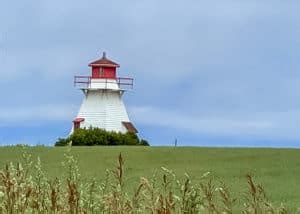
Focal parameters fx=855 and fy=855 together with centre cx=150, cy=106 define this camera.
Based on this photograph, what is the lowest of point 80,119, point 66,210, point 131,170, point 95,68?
point 66,210

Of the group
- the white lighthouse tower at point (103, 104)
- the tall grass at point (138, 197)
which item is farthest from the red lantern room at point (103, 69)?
the tall grass at point (138, 197)

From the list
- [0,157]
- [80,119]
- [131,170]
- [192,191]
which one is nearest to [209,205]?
[192,191]

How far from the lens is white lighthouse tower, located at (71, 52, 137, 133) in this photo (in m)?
78.9

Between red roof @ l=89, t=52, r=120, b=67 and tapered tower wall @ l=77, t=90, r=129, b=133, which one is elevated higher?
red roof @ l=89, t=52, r=120, b=67

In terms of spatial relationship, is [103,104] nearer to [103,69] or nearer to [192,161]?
[103,69]

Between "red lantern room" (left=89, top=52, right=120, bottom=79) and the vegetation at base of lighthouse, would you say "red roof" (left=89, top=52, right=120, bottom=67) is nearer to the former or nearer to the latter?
"red lantern room" (left=89, top=52, right=120, bottom=79)

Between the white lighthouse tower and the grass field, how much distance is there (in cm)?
3903

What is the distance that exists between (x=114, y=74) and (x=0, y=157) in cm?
4841

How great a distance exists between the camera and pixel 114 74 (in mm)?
82688

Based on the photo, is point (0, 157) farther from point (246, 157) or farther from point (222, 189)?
point (222, 189)

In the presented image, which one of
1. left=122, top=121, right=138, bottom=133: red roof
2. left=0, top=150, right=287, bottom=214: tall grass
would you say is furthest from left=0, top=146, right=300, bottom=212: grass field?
left=122, top=121, right=138, bottom=133: red roof

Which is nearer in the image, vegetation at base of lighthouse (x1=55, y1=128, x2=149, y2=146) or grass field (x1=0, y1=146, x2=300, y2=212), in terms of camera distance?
grass field (x1=0, y1=146, x2=300, y2=212)

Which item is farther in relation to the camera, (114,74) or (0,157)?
(114,74)

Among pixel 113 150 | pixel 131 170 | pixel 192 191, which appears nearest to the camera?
pixel 192 191
